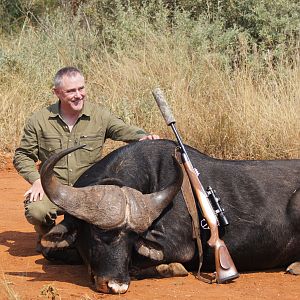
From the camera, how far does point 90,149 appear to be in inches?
301

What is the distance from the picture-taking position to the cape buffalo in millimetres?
6062

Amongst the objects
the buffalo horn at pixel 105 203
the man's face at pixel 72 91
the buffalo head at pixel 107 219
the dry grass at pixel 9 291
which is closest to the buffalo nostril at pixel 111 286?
the buffalo head at pixel 107 219

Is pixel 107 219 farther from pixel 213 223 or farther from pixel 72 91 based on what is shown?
pixel 72 91

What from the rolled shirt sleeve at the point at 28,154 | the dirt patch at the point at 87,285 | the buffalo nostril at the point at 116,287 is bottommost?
the dirt patch at the point at 87,285

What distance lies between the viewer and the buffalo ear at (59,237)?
20.7 feet

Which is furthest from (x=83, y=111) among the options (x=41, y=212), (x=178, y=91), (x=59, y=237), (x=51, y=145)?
(x=178, y=91)

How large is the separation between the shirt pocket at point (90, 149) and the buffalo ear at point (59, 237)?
1348 mm

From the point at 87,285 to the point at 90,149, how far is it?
1669mm

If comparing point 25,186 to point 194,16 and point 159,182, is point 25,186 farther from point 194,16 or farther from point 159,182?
point 194,16

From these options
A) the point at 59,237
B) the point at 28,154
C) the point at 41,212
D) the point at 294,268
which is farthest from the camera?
the point at 28,154

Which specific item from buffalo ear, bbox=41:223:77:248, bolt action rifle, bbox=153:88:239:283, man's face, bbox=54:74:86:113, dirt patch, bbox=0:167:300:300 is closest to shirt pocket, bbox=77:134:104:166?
man's face, bbox=54:74:86:113

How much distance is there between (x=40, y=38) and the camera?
15203 millimetres

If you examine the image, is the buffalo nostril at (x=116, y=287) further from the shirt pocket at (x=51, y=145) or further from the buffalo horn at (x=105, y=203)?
the shirt pocket at (x=51, y=145)

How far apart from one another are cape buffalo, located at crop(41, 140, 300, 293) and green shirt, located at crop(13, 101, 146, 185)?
0.65m
